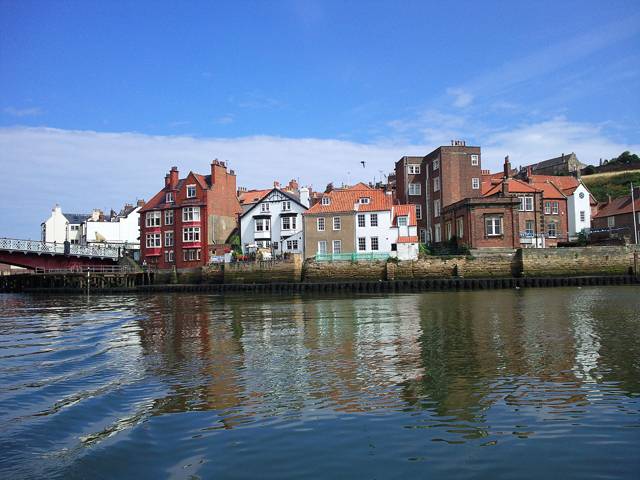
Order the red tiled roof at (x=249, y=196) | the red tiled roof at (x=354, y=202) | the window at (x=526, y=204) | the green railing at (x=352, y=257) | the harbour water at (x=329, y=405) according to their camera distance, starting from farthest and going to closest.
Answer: the red tiled roof at (x=249, y=196)
the window at (x=526, y=204)
the red tiled roof at (x=354, y=202)
the green railing at (x=352, y=257)
the harbour water at (x=329, y=405)

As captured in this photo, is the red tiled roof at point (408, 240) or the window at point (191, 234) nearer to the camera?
the red tiled roof at point (408, 240)

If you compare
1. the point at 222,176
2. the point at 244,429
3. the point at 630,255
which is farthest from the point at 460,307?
the point at 222,176

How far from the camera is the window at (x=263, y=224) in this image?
7231cm

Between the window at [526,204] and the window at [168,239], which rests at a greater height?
the window at [526,204]

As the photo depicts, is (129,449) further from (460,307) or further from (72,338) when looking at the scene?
(460,307)

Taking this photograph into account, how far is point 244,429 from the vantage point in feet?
30.1

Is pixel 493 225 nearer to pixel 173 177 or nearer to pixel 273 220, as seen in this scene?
pixel 273 220

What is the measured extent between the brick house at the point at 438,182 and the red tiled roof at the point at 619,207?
2297 cm

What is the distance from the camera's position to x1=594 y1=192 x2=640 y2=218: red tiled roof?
245 feet

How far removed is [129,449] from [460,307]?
26.1 m

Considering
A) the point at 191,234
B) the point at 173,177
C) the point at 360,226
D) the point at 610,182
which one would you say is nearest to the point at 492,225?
the point at 360,226

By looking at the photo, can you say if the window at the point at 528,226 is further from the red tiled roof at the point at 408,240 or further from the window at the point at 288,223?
the window at the point at 288,223

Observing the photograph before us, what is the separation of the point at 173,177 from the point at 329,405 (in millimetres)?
73697

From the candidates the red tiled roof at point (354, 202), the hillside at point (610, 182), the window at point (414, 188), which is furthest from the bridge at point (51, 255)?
the hillside at point (610, 182)
